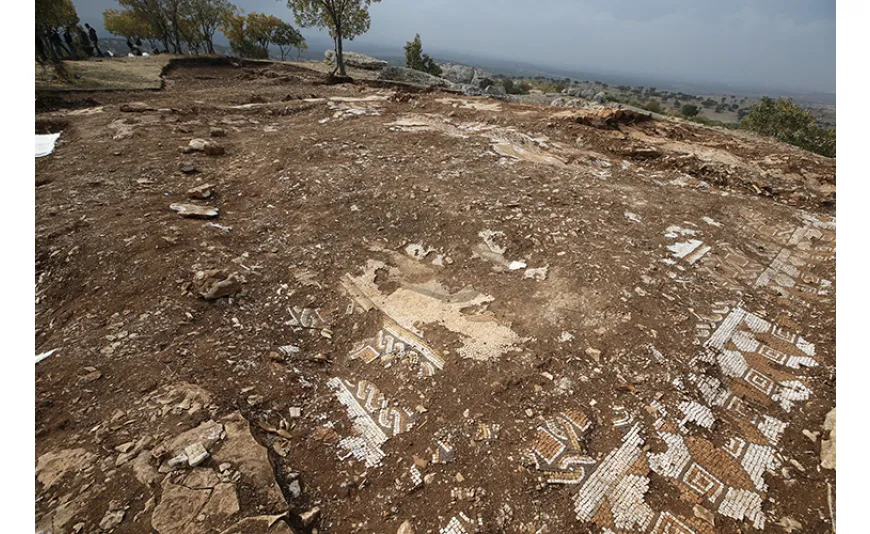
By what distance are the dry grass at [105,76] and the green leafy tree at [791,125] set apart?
103 feet

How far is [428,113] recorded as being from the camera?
41.2ft

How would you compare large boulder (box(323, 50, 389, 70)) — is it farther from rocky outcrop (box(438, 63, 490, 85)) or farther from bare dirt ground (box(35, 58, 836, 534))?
bare dirt ground (box(35, 58, 836, 534))

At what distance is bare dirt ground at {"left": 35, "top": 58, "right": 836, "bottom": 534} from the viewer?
2.82 m

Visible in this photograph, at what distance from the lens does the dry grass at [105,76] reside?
13273 millimetres

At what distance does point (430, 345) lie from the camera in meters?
4.28

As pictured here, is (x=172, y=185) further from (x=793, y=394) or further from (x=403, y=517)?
(x=793, y=394)

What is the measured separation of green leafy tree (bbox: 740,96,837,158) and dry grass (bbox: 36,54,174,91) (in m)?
31.5

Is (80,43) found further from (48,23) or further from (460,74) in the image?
(460,74)

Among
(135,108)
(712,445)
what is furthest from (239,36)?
(712,445)

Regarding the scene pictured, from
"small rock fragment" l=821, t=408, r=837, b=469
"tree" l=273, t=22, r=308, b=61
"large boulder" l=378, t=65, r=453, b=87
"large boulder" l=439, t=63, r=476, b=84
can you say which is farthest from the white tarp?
"tree" l=273, t=22, r=308, b=61

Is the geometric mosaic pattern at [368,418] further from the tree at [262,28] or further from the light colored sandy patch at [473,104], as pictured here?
the tree at [262,28]

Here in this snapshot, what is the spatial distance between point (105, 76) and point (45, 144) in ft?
33.9

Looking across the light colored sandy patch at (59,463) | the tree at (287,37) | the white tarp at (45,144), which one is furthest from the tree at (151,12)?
the light colored sandy patch at (59,463)

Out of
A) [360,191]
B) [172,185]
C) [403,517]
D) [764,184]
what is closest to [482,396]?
[403,517]
